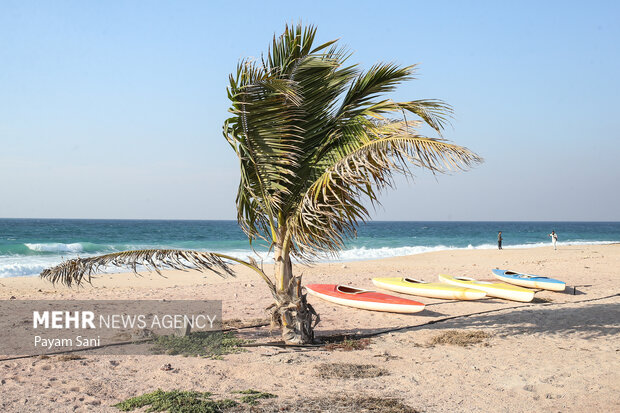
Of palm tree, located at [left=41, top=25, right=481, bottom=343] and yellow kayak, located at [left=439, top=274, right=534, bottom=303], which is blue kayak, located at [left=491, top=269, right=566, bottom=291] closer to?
yellow kayak, located at [left=439, top=274, right=534, bottom=303]

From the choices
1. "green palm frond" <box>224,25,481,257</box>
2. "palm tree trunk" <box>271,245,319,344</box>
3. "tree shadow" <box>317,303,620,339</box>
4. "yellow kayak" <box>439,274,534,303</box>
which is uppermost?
"green palm frond" <box>224,25,481,257</box>

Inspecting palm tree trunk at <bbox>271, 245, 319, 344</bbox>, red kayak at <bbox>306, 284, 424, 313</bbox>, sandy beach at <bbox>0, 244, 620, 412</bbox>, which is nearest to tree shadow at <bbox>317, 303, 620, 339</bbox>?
sandy beach at <bbox>0, 244, 620, 412</bbox>

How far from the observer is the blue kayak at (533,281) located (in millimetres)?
12584

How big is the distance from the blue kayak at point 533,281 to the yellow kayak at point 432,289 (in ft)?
8.95

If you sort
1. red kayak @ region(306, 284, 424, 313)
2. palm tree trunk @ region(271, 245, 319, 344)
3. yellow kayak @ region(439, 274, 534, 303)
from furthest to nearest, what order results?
yellow kayak @ region(439, 274, 534, 303)
red kayak @ region(306, 284, 424, 313)
palm tree trunk @ region(271, 245, 319, 344)

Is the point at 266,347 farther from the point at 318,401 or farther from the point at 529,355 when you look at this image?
the point at 529,355

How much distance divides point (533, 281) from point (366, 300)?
18.4 ft

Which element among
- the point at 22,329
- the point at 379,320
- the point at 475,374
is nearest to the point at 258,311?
the point at 379,320

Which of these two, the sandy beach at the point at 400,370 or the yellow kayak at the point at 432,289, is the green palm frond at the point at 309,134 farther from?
the yellow kayak at the point at 432,289

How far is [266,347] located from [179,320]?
2463mm

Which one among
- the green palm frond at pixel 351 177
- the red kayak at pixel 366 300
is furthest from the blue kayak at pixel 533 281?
the green palm frond at pixel 351 177

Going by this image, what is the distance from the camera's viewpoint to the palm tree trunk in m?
7.12

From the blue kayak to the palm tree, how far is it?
7.94 metres

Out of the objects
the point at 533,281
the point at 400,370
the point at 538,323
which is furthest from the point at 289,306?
the point at 533,281
